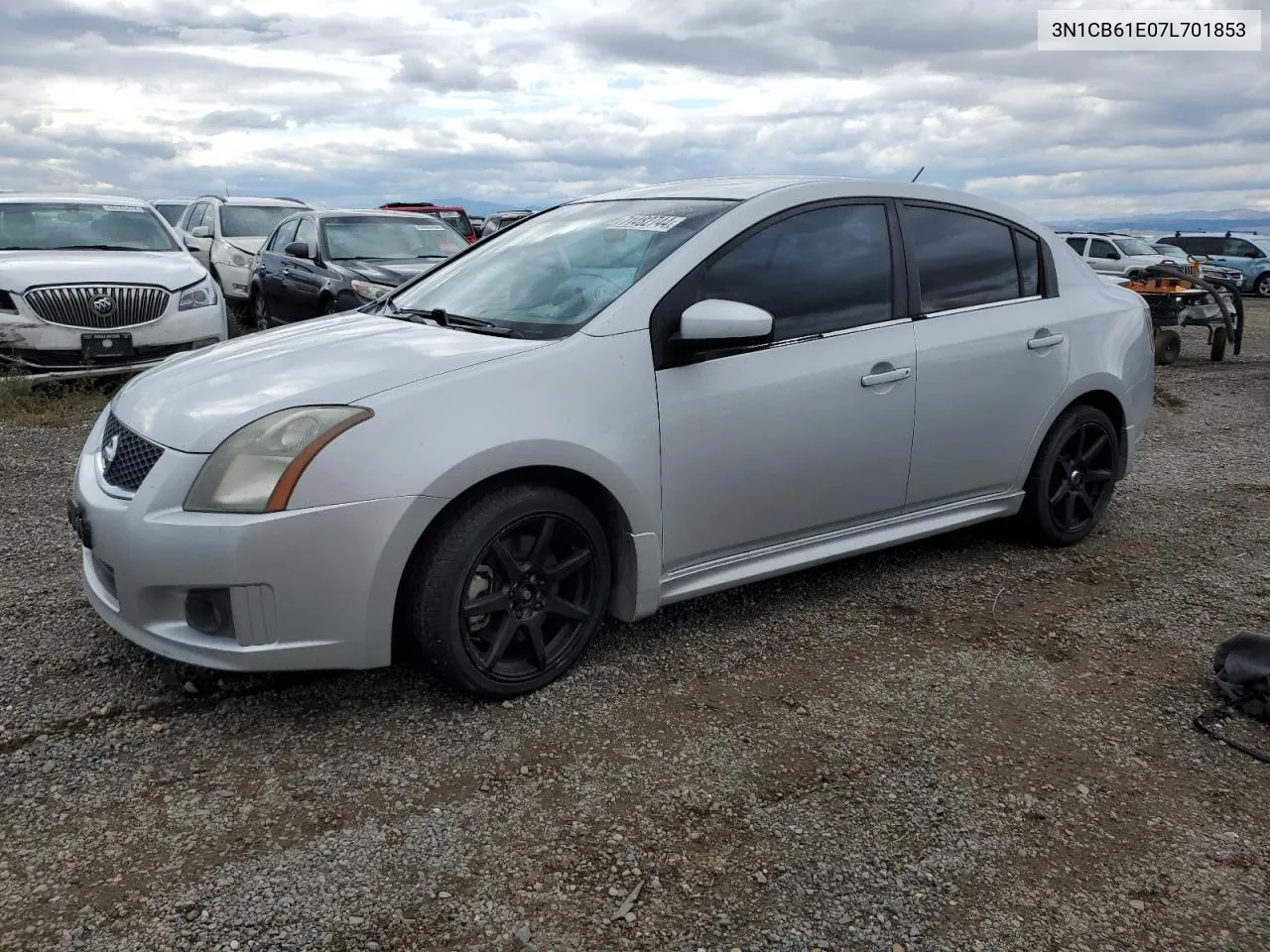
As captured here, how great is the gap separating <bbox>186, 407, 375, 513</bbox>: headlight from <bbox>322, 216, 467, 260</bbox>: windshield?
704 centimetres

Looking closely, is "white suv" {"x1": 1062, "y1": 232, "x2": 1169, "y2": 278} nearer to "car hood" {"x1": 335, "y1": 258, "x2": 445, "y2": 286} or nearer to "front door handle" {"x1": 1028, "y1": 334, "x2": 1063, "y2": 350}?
"car hood" {"x1": 335, "y1": 258, "x2": 445, "y2": 286}

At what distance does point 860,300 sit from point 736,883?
7.41 ft

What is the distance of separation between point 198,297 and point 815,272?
6213 millimetres

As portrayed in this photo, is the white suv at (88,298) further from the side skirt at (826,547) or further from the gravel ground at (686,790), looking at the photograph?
the side skirt at (826,547)

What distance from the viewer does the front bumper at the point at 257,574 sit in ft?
9.52

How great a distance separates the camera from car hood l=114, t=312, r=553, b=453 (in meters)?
3.06

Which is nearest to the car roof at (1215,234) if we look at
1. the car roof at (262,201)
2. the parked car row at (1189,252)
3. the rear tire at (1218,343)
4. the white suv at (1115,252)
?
the parked car row at (1189,252)

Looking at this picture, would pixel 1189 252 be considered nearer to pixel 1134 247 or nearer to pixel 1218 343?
pixel 1134 247

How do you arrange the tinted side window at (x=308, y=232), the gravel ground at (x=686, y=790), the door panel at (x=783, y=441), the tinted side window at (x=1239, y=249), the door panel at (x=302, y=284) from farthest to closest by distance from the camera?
the tinted side window at (x=1239, y=249)
the tinted side window at (x=308, y=232)
the door panel at (x=302, y=284)
the door panel at (x=783, y=441)
the gravel ground at (x=686, y=790)

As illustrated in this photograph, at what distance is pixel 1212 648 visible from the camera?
3861 mm

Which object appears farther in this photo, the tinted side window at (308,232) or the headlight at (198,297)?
the tinted side window at (308,232)

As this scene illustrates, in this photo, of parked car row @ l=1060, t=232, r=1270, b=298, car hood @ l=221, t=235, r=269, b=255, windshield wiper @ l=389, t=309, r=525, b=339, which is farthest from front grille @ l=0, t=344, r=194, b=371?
parked car row @ l=1060, t=232, r=1270, b=298

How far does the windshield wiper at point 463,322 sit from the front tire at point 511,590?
0.59 meters

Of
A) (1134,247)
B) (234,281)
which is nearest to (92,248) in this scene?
(234,281)
